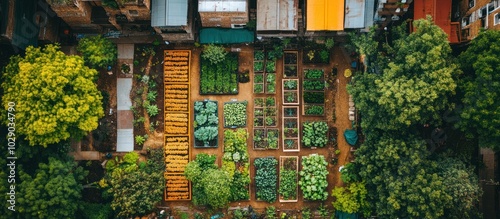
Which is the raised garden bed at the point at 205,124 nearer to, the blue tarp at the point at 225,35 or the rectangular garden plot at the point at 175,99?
the rectangular garden plot at the point at 175,99

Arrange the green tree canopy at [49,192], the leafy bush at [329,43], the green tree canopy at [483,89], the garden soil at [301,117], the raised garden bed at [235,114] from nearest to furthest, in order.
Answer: the green tree canopy at [483,89] < the green tree canopy at [49,192] < the leafy bush at [329,43] < the raised garden bed at [235,114] < the garden soil at [301,117]

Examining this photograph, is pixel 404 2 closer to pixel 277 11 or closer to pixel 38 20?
pixel 277 11

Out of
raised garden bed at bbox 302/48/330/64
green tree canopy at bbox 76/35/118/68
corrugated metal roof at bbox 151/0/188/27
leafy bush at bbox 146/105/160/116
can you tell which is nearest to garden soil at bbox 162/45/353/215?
raised garden bed at bbox 302/48/330/64

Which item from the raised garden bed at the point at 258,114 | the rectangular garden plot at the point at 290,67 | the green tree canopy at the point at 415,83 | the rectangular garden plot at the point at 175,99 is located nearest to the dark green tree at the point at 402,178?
the green tree canopy at the point at 415,83

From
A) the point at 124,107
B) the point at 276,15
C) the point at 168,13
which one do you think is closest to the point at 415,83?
the point at 276,15

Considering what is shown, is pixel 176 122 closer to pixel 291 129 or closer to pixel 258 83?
pixel 258 83
